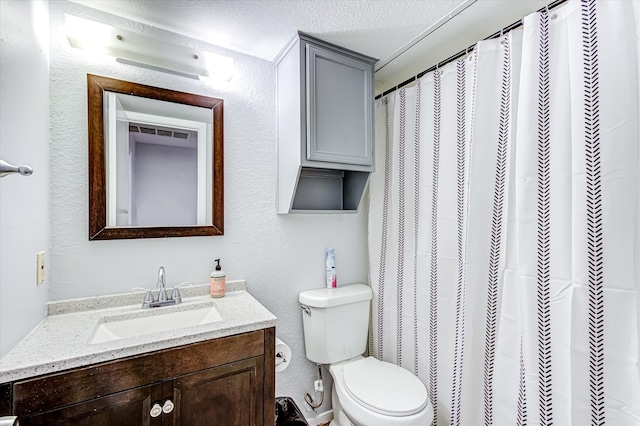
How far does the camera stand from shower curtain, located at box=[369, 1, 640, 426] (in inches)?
35.9

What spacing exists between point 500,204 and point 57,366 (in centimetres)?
166

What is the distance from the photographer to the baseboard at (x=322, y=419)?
185 centimetres

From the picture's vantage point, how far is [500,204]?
1274mm

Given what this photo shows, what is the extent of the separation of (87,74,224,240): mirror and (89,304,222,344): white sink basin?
35cm

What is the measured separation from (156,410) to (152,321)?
1.32 ft

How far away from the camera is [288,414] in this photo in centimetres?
158

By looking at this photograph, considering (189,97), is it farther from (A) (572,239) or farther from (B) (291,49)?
(A) (572,239)

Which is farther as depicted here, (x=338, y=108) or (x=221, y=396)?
(x=338, y=108)

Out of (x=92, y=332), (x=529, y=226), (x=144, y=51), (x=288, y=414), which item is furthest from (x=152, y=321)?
(x=529, y=226)

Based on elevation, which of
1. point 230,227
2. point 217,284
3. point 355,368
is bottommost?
point 355,368

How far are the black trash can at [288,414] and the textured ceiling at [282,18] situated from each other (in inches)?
75.0

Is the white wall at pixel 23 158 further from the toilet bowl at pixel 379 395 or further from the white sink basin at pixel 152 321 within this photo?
the toilet bowl at pixel 379 395

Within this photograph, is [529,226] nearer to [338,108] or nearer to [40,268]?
[338,108]

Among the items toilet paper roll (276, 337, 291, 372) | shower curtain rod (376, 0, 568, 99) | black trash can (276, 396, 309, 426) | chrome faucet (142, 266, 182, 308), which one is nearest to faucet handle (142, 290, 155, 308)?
chrome faucet (142, 266, 182, 308)
